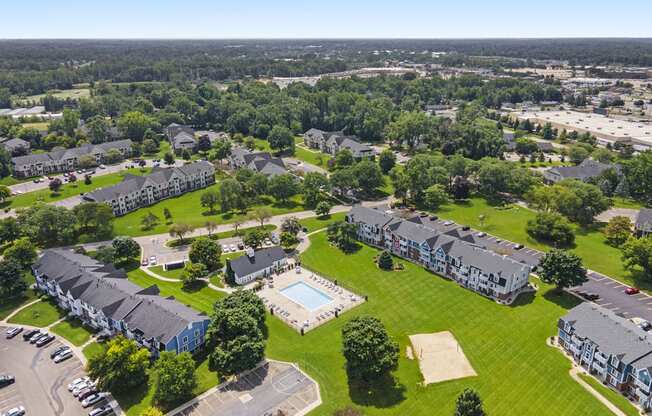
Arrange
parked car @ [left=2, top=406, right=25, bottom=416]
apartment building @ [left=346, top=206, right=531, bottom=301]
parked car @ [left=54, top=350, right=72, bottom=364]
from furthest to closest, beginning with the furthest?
apartment building @ [left=346, top=206, right=531, bottom=301]
parked car @ [left=54, top=350, right=72, bottom=364]
parked car @ [left=2, top=406, right=25, bottom=416]

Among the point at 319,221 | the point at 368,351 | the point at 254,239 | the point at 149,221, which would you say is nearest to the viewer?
the point at 368,351

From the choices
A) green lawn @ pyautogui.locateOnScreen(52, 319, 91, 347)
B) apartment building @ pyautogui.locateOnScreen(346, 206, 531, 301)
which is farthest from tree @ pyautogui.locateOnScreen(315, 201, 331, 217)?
green lawn @ pyautogui.locateOnScreen(52, 319, 91, 347)

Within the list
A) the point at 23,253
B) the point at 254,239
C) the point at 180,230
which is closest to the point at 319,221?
the point at 254,239

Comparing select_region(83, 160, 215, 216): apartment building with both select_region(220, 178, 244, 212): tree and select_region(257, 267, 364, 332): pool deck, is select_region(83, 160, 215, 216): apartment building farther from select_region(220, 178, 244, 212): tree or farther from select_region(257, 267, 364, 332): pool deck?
select_region(257, 267, 364, 332): pool deck

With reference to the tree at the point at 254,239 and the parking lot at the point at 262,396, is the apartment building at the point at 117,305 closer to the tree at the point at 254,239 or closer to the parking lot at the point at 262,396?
the parking lot at the point at 262,396

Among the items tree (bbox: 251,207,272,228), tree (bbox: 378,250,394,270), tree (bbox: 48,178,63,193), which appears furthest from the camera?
tree (bbox: 48,178,63,193)

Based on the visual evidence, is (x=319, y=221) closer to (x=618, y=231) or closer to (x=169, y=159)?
(x=618, y=231)
